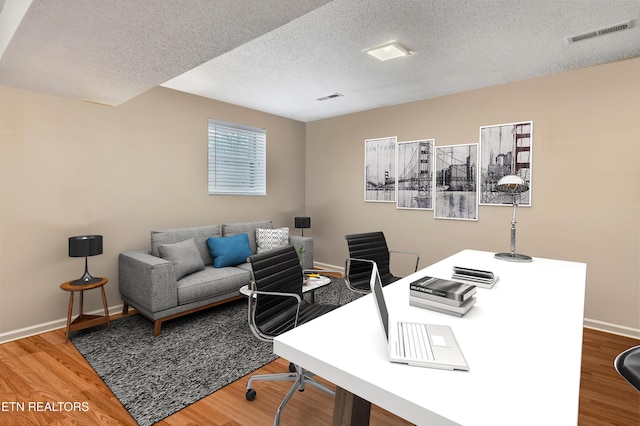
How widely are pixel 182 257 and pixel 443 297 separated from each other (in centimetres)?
289

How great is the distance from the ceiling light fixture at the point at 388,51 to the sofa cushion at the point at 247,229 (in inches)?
108

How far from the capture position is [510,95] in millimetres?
3678

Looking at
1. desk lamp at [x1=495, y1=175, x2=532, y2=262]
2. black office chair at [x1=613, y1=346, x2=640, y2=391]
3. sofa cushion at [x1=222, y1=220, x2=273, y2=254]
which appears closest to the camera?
black office chair at [x1=613, y1=346, x2=640, y2=391]

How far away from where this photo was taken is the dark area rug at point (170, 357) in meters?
2.07

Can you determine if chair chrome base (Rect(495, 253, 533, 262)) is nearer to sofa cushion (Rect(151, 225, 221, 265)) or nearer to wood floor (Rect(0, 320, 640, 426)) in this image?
wood floor (Rect(0, 320, 640, 426))

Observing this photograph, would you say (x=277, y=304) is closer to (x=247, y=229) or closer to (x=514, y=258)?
(x=514, y=258)

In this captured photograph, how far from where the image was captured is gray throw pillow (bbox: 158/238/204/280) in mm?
3383

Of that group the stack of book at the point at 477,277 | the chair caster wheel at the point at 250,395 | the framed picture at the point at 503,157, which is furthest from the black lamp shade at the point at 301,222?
the stack of book at the point at 477,277

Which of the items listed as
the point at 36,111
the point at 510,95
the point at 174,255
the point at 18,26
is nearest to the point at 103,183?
the point at 36,111

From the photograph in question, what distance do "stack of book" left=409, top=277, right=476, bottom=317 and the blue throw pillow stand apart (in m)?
2.84

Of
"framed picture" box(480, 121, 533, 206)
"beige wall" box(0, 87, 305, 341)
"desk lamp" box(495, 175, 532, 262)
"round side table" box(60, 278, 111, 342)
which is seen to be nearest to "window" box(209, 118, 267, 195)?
"beige wall" box(0, 87, 305, 341)

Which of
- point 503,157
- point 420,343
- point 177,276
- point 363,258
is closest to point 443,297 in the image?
point 420,343

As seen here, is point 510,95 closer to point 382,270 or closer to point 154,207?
point 382,270

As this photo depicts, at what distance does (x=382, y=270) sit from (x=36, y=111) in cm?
367
